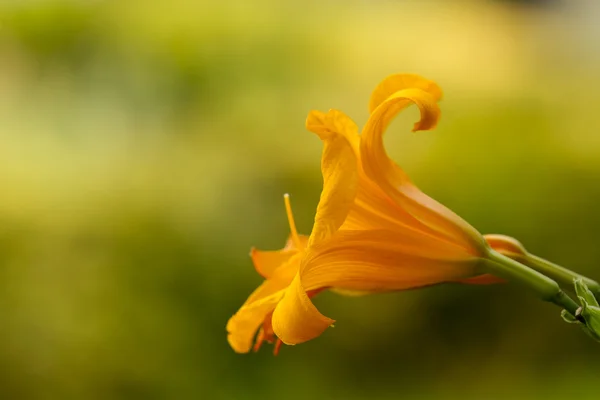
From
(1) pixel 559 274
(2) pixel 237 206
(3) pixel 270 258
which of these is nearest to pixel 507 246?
(1) pixel 559 274

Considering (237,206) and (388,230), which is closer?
(388,230)

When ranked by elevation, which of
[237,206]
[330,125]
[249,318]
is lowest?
[237,206]

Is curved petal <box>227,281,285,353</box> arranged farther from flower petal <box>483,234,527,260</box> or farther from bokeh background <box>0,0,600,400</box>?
bokeh background <box>0,0,600,400</box>

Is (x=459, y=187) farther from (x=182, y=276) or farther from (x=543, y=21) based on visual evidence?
(x=543, y=21)

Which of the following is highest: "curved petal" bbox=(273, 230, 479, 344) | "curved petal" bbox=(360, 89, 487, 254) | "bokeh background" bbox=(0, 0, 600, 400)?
"curved petal" bbox=(360, 89, 487, 254)

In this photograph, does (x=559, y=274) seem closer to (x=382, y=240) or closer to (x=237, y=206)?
(x=382, y=240)

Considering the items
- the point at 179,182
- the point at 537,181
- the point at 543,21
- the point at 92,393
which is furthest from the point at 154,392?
the point at 543,21

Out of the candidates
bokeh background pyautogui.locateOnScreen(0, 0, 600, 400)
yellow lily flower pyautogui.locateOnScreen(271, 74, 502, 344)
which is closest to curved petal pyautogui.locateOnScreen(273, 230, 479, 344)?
yellow lily flower pyautogui.locateOnScreen(271, 74, 502, 344)
